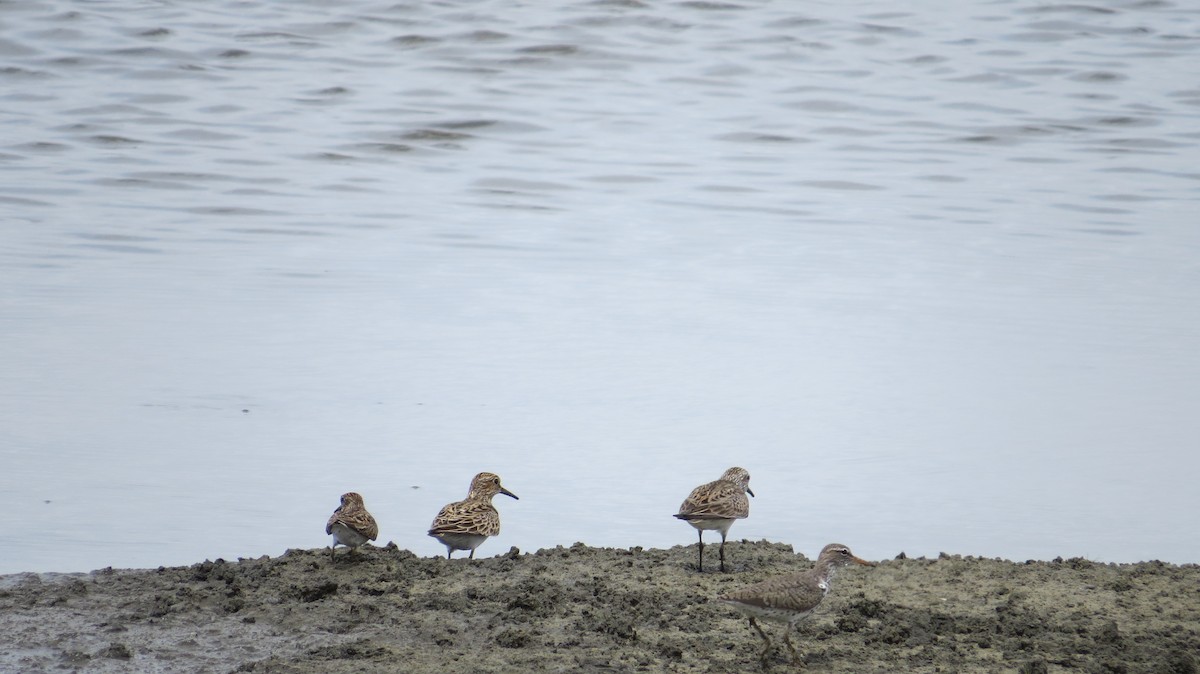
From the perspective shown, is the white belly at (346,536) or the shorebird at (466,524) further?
the shorebird at (466,524)

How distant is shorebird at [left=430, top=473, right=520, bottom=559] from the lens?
8.27 metres

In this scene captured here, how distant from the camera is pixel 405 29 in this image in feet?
112

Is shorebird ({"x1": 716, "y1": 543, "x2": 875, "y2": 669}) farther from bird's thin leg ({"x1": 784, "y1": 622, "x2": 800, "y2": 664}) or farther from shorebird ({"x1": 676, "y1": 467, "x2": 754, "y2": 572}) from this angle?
shorebird ({"x1": 676, "y1": 467, "x2": 754, "y2": 572})

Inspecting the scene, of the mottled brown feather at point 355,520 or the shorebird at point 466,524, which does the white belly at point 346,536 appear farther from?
the shorebird at point 466,524

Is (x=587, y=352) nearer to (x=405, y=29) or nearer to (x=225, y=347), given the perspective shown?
(x=225, y=347)

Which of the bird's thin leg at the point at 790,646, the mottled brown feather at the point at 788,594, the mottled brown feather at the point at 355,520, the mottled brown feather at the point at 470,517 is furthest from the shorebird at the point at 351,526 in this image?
the bird's thin leg at the point at 790,646

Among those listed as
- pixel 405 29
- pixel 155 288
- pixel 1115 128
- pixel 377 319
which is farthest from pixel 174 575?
pixel 405 29

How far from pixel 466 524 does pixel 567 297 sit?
570cm

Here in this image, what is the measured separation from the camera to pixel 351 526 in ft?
26.0

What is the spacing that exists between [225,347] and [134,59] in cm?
1984

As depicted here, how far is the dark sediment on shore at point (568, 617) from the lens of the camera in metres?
6.75

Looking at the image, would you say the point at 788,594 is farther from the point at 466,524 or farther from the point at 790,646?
the point at 466,524

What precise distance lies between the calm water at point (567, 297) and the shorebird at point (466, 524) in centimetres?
31

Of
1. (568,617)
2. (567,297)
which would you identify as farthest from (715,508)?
(567,297)
